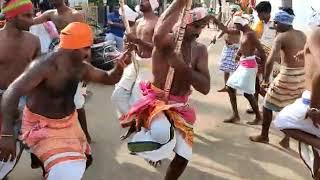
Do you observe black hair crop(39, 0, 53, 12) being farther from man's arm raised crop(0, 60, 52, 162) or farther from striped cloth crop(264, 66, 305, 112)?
man's arm raised crop(0, 60, 52, 162)

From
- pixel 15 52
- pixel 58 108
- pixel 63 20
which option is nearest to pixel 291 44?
pixel 63 20

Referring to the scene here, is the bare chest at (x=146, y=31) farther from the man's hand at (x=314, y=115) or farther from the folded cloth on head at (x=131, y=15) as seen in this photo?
the man's hand at (x=314, y=115)

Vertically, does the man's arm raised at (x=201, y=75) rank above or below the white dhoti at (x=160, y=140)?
above

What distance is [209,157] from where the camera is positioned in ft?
19.6

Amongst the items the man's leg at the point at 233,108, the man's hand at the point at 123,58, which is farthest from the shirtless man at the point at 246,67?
the man's hand at the point at 123,58

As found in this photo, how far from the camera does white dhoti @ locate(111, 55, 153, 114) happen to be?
19.9 feet

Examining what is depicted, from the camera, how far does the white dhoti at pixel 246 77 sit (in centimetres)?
723

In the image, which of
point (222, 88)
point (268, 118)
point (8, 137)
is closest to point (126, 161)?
point (268, 118)

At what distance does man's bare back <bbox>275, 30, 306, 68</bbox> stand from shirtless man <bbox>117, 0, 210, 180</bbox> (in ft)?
6.88

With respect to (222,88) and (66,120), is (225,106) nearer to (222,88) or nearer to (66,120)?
(222,88)

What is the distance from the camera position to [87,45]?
12.1 feet

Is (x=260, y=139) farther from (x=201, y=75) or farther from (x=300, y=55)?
(x=201, y=75)

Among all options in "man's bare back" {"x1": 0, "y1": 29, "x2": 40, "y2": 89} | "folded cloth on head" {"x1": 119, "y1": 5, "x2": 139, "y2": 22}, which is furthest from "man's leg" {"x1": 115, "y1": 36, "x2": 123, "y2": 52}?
"man's bare back" {"x1": 0, "y1": 29, "x2": 40, "y2": 89}

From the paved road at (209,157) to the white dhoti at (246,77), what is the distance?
22.3 inches
